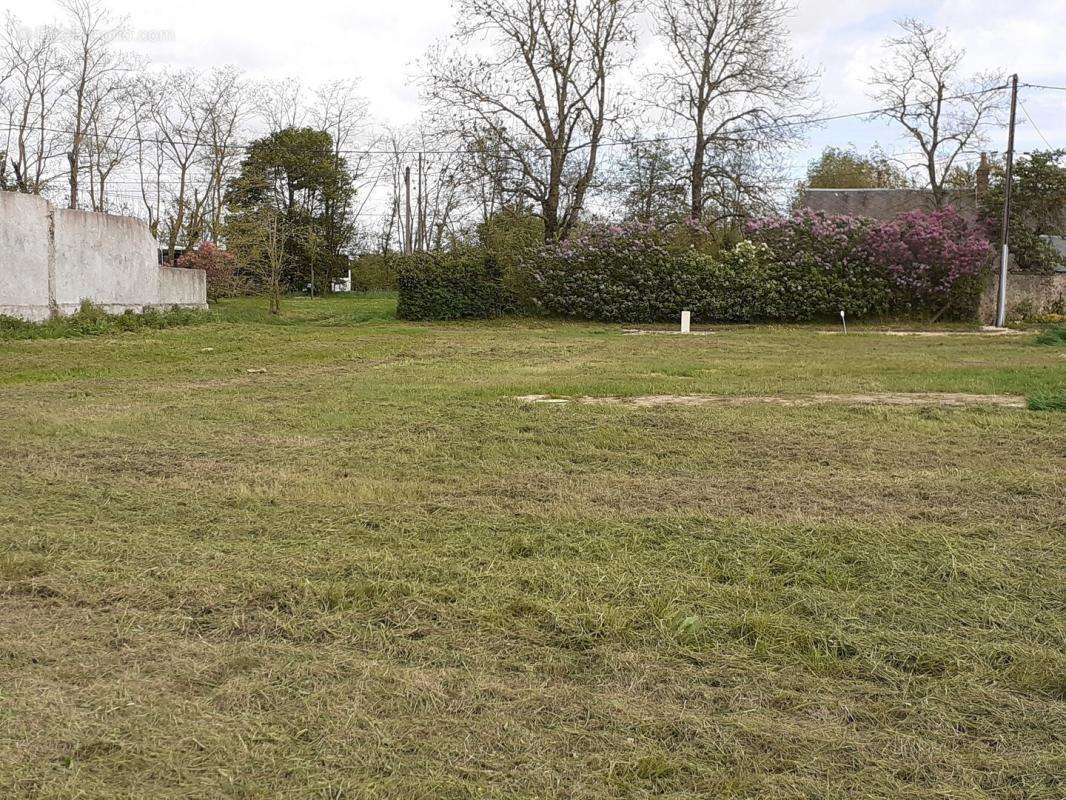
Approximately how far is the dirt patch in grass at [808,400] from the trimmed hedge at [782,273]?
15.1 meters

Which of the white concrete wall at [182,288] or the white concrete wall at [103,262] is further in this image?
the white concrete wall at [182,288]

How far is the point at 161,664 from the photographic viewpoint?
266cm

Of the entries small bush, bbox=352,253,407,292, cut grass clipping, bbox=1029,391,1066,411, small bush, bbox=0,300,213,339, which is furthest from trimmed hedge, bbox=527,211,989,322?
cut grass clipping, bbox=1029,391,1066,411

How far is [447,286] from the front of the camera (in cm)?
2388

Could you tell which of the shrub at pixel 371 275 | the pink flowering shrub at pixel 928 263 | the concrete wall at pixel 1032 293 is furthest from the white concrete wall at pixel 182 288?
the concrete wall at pixel 1032 293

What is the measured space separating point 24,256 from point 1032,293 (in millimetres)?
23122

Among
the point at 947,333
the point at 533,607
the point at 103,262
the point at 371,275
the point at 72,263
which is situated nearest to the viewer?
the point at 533,607

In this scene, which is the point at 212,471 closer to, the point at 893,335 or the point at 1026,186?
the point at 893,335

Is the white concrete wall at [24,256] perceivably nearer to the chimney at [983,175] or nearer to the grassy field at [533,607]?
the grassy field at [533,607]

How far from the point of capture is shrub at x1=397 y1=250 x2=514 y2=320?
934 inches

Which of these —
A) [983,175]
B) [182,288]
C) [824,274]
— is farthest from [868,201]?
[182,288]

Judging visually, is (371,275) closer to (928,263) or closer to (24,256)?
(928,263)

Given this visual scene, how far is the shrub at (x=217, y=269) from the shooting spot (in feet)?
85.8

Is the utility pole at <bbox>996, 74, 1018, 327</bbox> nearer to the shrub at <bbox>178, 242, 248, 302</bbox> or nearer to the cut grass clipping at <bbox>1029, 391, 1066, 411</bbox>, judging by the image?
the cut grass clipping at <bbox>1029, 391, 1066, 411</bbox>
